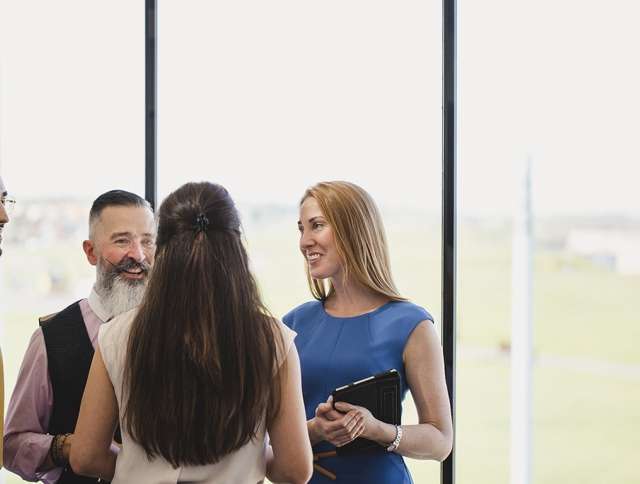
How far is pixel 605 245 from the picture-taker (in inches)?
619

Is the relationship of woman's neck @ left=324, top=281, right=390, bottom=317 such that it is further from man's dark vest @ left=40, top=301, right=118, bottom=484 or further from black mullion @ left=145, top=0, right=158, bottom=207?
black mullion @ left=145, top=0, right=158, bottom=207

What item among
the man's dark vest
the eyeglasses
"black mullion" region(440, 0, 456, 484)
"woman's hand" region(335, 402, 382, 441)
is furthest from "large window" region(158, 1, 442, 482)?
"woman's hand" region(335, 402, 382, 441)

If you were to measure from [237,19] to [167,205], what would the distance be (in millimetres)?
2797

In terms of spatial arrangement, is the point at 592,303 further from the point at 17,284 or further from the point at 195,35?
the point at 195,35

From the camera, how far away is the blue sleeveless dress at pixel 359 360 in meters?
2.01

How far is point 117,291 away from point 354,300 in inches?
25.3

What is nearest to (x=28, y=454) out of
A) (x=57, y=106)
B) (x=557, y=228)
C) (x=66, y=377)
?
(x=66, y=377)

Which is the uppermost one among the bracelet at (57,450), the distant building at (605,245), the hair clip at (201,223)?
the hair clip at (201,223)

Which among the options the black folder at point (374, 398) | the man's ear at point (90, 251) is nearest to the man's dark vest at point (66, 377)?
the man's ear at point (90, 251)

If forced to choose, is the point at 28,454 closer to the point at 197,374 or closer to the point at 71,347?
the point at 71,347

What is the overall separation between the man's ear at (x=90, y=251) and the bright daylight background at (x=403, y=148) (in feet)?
1.46

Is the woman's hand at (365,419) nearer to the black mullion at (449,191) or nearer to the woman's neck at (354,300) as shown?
the woman's neck at (354,300)

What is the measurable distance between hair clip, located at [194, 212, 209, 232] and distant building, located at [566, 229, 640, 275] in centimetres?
1384

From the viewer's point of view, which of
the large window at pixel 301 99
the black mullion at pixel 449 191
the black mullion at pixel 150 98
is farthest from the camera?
the large window at pixel 301 99
